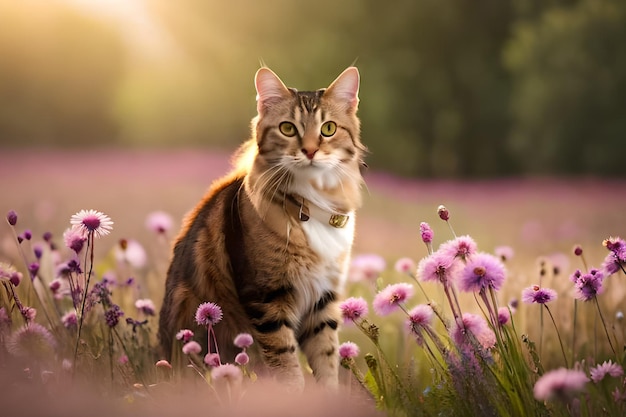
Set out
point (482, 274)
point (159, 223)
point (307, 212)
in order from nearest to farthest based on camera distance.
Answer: point (482, 274) < point (307, 212) < point (159, 223)

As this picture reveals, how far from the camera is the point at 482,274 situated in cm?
203

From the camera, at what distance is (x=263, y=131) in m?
2.96

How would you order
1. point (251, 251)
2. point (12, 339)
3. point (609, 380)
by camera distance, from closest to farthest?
point (609, 380), point (12, 339), point (251, 251)

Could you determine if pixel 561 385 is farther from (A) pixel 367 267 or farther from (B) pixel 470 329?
(A) pixel 367 267

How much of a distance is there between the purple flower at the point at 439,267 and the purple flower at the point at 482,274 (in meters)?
0.06

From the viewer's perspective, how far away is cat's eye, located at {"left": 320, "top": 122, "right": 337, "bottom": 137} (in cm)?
293

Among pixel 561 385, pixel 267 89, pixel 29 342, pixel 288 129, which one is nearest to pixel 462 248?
pixel 561 385

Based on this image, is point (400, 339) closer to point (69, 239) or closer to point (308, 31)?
point (69, 239)

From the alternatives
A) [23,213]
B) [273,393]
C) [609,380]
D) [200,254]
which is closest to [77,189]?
[23,213]

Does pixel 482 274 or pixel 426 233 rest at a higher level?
pixel 426 233

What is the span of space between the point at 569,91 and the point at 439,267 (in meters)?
7.40

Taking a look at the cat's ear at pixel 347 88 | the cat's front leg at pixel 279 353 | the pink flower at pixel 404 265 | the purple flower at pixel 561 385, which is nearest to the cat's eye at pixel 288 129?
the cat's ear at pixel 347 88

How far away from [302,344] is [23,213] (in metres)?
2.06

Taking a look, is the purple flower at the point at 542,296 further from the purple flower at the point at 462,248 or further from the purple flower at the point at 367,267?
the purple flower at the point at 367,267
